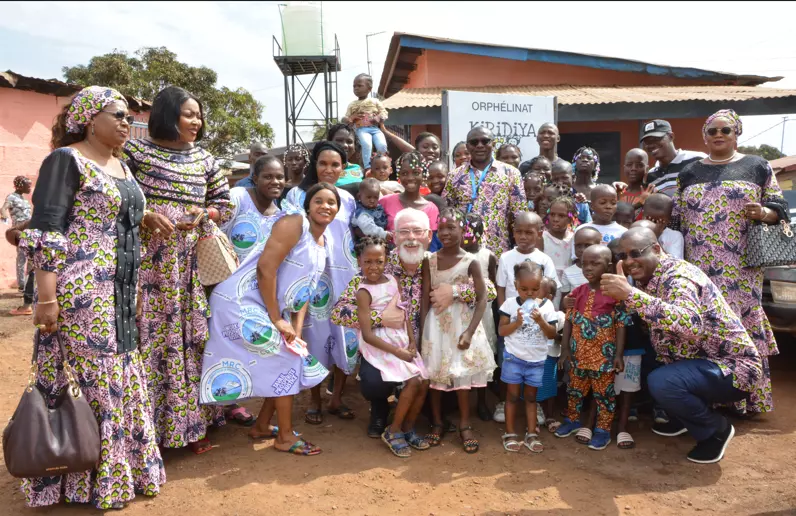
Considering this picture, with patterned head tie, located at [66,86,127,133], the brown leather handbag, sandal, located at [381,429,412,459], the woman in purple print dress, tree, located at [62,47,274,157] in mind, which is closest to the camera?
the brown leather handbag

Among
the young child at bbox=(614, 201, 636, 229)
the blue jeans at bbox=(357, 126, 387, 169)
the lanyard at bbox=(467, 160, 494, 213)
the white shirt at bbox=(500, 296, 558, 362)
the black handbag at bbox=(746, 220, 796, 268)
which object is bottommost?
the white shirt at bbox=(500, 296, 558, 362)

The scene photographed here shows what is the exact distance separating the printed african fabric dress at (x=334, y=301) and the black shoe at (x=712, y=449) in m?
2.40

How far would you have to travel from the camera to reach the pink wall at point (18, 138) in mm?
10305

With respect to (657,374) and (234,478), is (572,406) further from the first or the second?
(234,478)

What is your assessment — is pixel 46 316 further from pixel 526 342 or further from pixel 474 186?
pixel 474 186

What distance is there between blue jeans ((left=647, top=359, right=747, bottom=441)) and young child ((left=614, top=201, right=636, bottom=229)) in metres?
1.34

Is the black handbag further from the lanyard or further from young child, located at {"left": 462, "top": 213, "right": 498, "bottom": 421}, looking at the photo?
the lanyard

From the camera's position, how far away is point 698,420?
3.65m

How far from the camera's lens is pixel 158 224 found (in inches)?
131

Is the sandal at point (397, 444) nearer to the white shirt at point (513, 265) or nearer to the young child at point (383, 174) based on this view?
the white shirt at point (513, 265)

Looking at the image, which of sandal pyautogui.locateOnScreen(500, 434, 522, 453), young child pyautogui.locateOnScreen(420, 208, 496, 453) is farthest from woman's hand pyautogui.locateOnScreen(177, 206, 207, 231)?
sandal pyautogui.locateOnScreen(500, 434, 522, 453)

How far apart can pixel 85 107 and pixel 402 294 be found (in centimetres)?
224

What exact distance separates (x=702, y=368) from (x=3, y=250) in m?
11.5

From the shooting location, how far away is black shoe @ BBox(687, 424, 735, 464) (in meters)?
3.69
